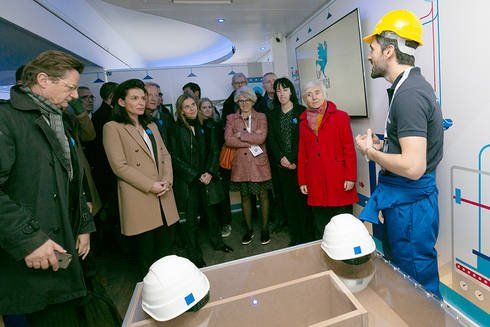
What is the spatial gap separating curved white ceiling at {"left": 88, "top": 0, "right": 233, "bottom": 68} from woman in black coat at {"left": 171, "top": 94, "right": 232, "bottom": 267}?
224 centimetres

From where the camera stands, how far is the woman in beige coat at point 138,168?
2035 millimetres

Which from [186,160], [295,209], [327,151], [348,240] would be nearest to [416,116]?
[348,240]

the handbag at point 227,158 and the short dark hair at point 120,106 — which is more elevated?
the short dark hair at point 120,106

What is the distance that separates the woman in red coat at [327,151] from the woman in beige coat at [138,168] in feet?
3.87

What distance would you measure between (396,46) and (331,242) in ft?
3.17

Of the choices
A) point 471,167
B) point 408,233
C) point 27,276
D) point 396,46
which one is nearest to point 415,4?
point 396,46

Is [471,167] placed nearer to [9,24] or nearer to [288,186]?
[288,186]

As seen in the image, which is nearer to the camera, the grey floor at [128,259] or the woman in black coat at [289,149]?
the grey floor at [128,259]

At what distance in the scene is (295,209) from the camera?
9.39 ft

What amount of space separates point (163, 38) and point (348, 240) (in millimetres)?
6099

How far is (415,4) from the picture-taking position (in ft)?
A: 5.99

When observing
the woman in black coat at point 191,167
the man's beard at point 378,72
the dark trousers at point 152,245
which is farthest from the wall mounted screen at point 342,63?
the dark trousers at point 152,245

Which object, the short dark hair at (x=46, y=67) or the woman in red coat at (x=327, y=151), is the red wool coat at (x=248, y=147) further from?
the short dark hair at (x=46, y=67)

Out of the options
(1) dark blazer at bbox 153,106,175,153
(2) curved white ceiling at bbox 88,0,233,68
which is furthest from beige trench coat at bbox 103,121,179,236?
(2) curved white ceiling at bbox 88,0,233,68
